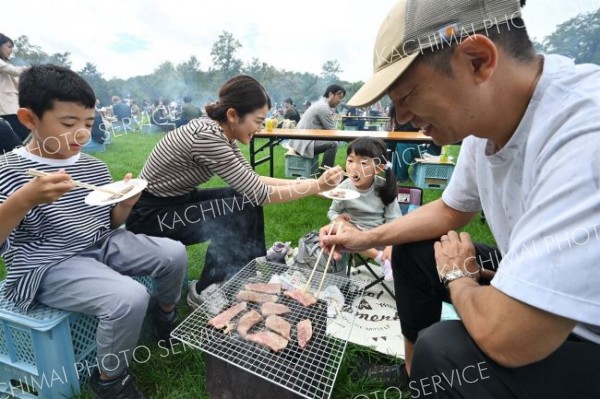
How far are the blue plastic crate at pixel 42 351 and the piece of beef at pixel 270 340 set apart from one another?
40.0 inches

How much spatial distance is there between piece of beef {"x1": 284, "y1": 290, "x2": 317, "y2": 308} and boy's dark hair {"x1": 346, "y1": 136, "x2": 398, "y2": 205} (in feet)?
5.45

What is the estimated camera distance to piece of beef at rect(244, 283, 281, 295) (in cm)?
210

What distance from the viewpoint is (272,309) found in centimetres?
193

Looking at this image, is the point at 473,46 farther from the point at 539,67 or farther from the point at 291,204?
the point at 291,204

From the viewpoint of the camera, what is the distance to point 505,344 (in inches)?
42.0

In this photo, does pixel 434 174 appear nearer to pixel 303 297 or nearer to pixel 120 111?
pixel 303 297

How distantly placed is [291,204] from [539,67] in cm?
433

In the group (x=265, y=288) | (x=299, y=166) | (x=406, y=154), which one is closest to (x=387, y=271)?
(x=265, y=288)

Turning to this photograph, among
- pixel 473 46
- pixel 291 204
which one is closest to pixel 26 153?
Result: pixel 473 46

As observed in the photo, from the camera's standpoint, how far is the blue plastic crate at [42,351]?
175 cm

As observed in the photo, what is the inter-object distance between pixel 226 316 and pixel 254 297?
23 centimetres

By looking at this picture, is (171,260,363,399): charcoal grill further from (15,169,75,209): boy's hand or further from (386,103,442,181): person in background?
(386,103,442,181): person in background

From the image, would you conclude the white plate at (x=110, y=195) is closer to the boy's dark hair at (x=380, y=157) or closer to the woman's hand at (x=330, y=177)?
the woman's hand at (x=330, y=177)

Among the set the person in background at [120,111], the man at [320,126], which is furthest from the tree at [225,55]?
the man at [320,126]
